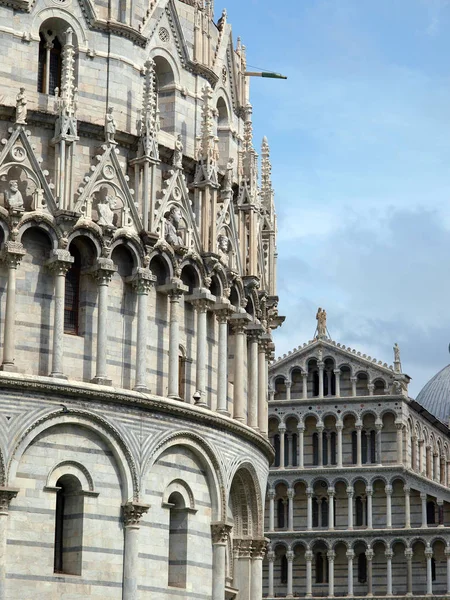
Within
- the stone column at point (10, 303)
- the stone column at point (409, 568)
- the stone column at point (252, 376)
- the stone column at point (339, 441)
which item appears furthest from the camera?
the stone column at point (339, 441)

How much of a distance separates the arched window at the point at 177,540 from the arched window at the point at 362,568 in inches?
1680

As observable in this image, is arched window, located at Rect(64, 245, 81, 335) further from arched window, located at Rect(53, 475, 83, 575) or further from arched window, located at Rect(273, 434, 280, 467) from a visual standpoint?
arched window, located at Rect(273, 434, 280, 467)

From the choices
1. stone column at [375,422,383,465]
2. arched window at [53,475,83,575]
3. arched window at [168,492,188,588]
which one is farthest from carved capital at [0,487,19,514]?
stone column at [375,422,383,465]

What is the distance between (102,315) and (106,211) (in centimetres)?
272

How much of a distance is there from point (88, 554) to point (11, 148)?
10.0m

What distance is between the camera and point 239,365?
4272 centimetres

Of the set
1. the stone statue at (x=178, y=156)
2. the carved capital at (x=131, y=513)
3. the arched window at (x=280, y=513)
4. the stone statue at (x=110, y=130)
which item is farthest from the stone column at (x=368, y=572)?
the stone statue at (x=110, y=130)

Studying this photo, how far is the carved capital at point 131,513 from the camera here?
36.8 meters

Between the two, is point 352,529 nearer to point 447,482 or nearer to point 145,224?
point 447,482

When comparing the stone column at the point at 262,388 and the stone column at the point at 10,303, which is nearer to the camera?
the stone column at the point at 10,303

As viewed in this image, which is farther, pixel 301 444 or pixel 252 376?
pixel 301 444

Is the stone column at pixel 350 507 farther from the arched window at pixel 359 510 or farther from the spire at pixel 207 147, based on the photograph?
the spire at pixel 207 147

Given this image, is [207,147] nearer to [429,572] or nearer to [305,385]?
[305,385]

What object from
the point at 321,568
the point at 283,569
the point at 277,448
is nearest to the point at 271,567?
the point at 283,569
